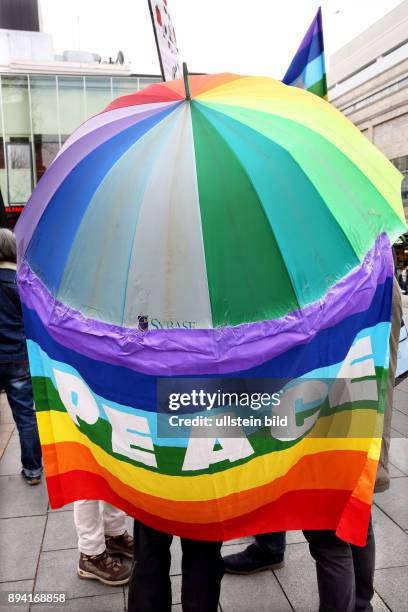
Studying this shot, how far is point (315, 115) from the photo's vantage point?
1710mm

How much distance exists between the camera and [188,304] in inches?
58.1

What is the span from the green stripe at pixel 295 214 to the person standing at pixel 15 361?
243 cm

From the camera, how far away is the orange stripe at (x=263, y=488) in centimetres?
159

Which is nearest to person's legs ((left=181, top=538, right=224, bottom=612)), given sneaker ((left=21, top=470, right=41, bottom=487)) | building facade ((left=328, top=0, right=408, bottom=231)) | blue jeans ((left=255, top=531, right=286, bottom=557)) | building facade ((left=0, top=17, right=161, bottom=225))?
blue jeans ((left=255, top=531, right=286, bottom=557))

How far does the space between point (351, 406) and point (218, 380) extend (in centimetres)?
44

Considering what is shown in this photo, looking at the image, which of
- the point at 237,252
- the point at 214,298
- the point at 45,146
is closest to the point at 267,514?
the point at 214,298

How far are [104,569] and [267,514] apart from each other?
146 centimetres

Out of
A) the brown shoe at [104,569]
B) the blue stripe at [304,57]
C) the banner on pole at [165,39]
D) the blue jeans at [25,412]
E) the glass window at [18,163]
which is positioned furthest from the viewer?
the glass window at [18,163]

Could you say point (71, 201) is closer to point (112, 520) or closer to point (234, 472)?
point (234, 472)

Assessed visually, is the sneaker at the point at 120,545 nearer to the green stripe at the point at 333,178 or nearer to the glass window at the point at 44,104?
the green stripe at the point at 333,178

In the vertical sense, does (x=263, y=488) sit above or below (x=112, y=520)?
above

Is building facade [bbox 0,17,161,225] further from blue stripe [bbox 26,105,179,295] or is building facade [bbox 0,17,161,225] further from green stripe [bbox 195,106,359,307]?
green stripe [bbox 195,106,359,307]

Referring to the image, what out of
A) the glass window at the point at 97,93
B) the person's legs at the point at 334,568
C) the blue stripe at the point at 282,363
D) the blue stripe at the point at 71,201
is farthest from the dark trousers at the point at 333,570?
the glass window at the point at 97,93

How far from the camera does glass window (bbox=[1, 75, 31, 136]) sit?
87.8 feet
